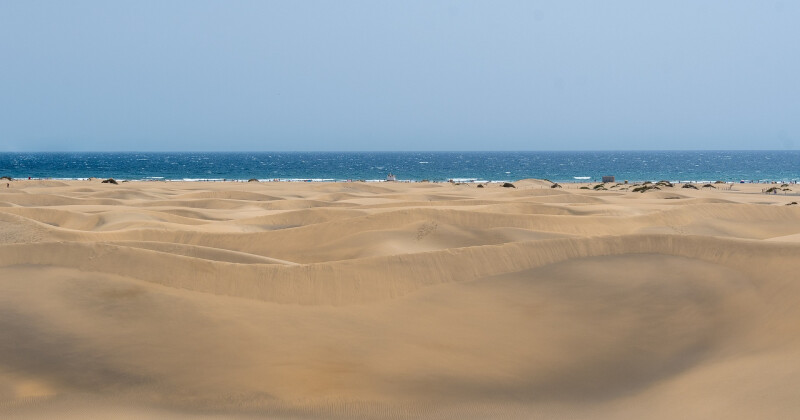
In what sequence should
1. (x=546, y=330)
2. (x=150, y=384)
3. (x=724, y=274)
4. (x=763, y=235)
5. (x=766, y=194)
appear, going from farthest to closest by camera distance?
(x=766, y=194)
(x=763, y=235)
(x=724, y=274)
(x=546, y=330)
(x=150, y=384)

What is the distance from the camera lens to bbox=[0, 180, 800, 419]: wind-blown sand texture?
576 centimetres

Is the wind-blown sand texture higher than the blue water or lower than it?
higher

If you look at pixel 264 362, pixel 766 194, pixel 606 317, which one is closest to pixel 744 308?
pixel 606 317

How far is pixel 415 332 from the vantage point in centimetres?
682

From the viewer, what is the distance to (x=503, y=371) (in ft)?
20.7

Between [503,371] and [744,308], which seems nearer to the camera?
[503,371]

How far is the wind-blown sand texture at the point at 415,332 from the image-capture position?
5.76 metres

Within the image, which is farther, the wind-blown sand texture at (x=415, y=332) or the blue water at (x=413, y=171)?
the blue water at (x=413, y=171)

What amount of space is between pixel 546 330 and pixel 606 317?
2.28ft

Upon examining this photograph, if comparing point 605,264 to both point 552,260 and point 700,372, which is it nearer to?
point 552,260

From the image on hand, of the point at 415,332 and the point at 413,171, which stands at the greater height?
the point at 415,332

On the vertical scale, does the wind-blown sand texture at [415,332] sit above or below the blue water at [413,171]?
above

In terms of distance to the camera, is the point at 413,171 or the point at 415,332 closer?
the point at 415,332

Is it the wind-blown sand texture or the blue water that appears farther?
the blue water
